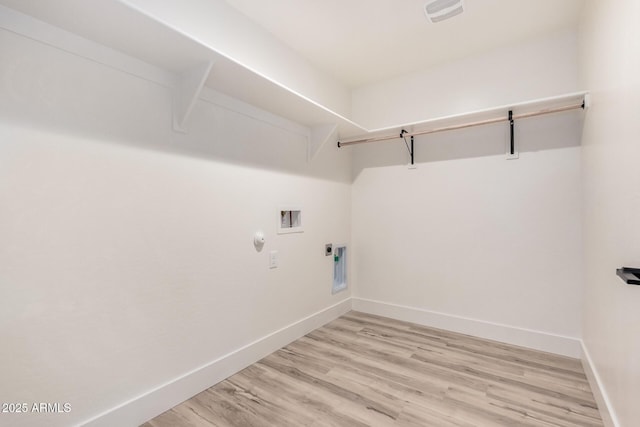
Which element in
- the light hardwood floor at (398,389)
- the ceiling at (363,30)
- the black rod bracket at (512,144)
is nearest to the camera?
the ceiling at (363,30)

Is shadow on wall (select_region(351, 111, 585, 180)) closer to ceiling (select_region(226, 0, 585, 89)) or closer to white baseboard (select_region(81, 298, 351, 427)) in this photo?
ceiling (select_region(226, 0, 585, 89))

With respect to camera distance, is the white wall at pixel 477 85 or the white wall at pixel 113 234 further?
the white wall at pixel 477 85

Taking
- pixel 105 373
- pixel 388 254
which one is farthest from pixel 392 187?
pixel 105 373

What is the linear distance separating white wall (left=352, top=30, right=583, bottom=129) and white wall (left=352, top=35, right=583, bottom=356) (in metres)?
0.03

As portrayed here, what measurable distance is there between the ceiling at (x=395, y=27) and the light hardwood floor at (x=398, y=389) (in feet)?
8.62

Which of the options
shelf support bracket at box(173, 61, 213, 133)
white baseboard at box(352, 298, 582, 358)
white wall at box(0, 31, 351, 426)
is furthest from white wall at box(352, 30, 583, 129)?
shelf support bracket at box(173, 61, 213, 133)

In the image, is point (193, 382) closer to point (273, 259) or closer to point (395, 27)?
point (273, 259)

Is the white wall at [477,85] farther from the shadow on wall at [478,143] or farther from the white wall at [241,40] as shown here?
the white wall at [241,40]

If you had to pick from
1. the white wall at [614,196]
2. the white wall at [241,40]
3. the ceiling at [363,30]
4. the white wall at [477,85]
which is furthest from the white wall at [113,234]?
the white wall at [614,196]

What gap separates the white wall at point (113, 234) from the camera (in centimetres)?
128

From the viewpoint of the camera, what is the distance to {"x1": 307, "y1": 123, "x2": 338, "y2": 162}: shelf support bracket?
282cm

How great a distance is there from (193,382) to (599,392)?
7.96 feet

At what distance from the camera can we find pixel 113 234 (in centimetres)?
156

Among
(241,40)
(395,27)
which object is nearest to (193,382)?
(241,40)
